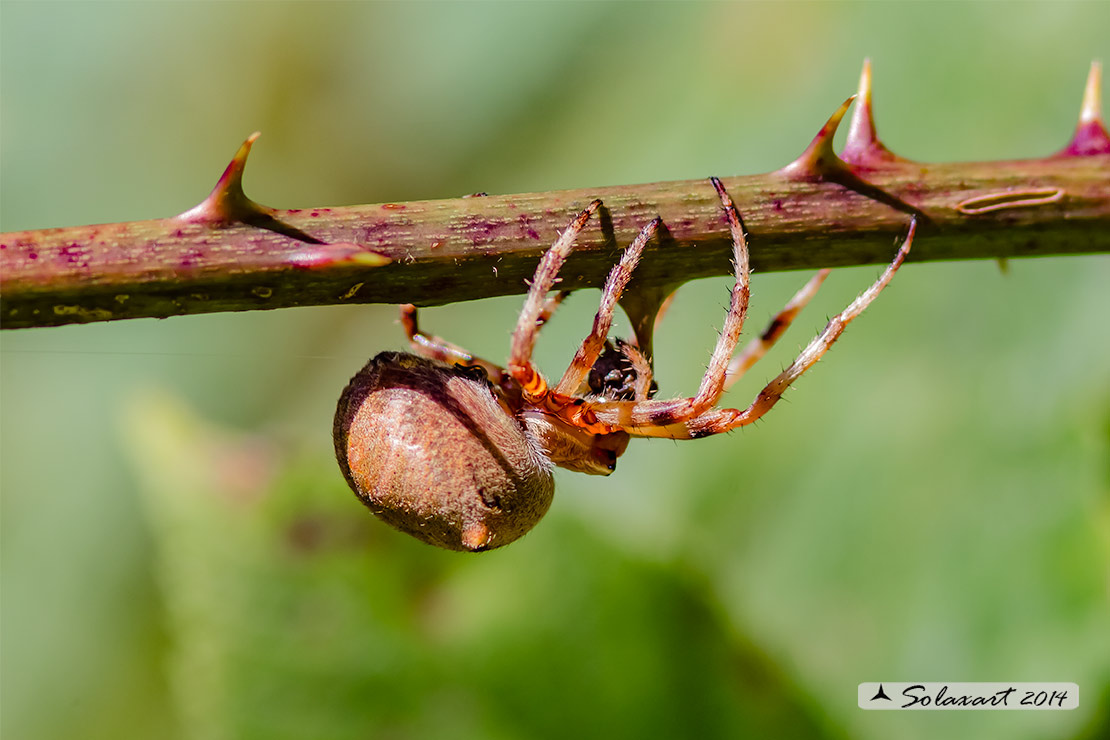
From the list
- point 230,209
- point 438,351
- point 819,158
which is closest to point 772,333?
point 438,351

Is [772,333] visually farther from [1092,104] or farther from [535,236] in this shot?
[535,236]

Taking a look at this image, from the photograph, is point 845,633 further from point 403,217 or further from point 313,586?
point 403,217

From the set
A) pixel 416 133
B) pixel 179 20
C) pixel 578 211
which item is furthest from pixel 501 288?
pixel 179 20

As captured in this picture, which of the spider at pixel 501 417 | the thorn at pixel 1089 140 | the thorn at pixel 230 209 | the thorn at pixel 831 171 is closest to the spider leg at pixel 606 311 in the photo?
the spider at pixel 501 417

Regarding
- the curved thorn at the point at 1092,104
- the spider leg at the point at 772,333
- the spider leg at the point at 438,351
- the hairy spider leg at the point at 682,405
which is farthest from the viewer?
the spider leg at the point at 772,333

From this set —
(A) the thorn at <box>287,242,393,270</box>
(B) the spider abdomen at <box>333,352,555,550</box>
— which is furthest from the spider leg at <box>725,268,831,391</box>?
(A) the thorn at <box>287,242,393,270</box>

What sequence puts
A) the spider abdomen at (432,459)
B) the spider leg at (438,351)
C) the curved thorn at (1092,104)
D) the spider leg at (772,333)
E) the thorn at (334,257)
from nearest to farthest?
1. the thorn at (334,257)
2. the curved thorn at (1092,104)
3. the spider abdomen at (432,459)
4. the spider leg at (438,351)
5. the spider leg at (772,333)

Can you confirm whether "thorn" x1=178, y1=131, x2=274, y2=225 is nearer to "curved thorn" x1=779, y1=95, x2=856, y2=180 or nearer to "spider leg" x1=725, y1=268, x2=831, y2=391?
"curved thorn" x1=779, y1=95, x2=856, y2=180

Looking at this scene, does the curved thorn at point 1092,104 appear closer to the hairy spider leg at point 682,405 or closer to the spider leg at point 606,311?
the hairy spider leg at point 682,405
